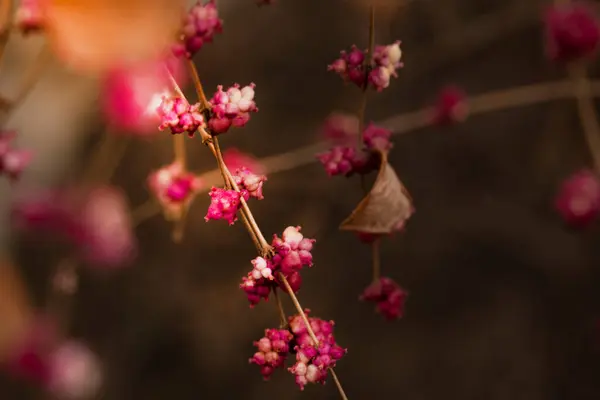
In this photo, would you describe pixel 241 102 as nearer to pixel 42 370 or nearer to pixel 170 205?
pixel 170 205

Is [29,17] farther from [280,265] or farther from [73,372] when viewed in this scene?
[73,372]

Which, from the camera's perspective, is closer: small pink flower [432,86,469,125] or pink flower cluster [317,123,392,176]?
pink flower cluster [317,123,392,176]

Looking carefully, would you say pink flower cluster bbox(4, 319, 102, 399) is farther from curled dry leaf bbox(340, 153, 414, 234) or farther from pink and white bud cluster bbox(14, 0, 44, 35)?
curled dry leaf bbox(340, 153, 414, 234)

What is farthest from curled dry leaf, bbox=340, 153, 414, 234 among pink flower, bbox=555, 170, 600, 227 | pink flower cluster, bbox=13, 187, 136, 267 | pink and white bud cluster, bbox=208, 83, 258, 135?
pink flower cluster, bbox=13, 187, 136, 267

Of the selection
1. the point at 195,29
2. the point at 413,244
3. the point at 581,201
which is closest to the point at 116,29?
the point at 195,29

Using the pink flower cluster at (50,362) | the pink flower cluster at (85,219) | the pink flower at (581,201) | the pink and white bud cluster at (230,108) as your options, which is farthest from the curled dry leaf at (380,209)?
the pink flower cluster at (50,362)
